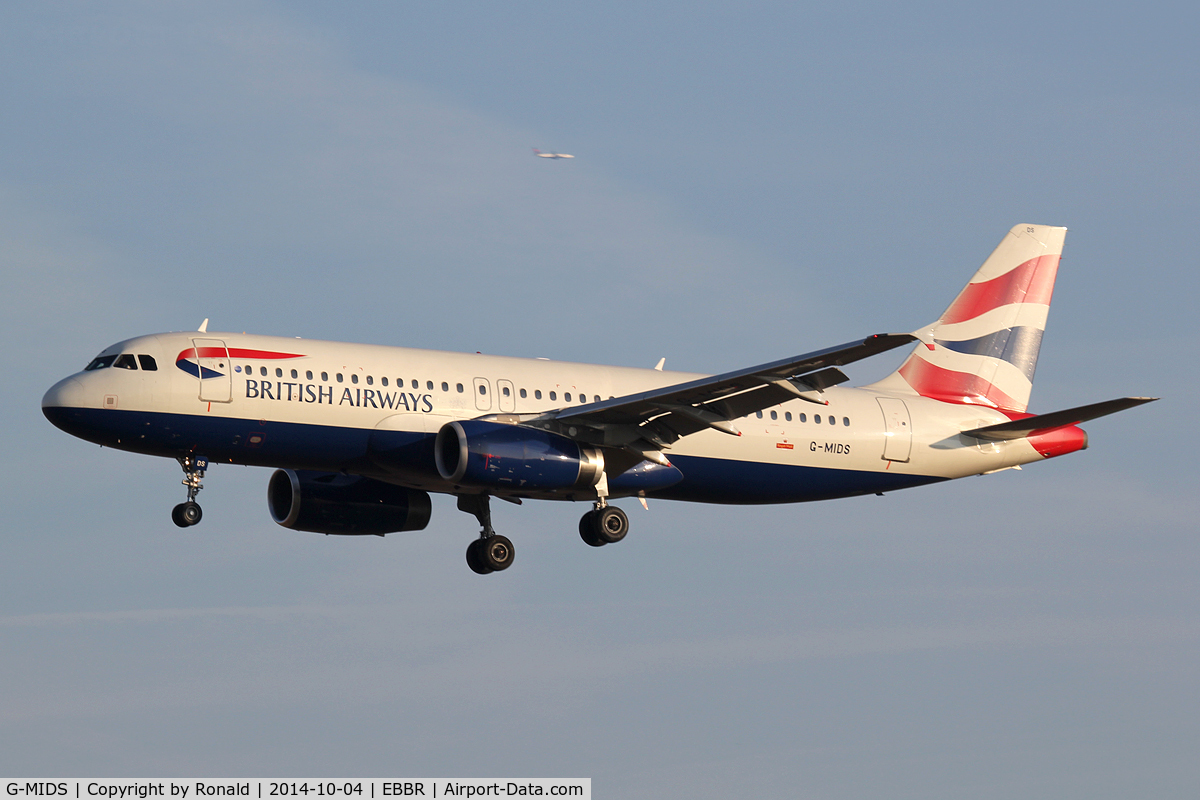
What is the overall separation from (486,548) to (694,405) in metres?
7.55

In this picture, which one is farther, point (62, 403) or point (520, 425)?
point (520, 425)

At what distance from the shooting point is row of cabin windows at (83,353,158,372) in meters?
36.9

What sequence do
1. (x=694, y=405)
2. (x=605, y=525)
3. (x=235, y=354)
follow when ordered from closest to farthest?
(x=235, y=354)
(x=694, y=405)
(x=605, y=525)

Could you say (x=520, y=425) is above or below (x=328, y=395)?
below

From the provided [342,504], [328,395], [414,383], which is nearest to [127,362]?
[328,395]

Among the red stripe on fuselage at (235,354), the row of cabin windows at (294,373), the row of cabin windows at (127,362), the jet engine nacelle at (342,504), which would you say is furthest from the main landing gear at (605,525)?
the row of cabin windows at (127,362)

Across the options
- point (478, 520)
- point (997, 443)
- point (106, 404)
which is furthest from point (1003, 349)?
point (106, 404)

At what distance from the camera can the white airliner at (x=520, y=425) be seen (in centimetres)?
3675

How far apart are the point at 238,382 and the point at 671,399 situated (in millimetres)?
10037

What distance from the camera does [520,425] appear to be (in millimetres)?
38375

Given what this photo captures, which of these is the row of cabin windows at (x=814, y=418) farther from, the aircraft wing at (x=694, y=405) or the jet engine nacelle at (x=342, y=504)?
the jet engine nacelle at (x=342, y=504)

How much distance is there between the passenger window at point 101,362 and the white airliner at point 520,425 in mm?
60

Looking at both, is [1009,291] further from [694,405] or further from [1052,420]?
[694,405]

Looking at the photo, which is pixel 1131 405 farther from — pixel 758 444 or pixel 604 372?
pixel 604 372
